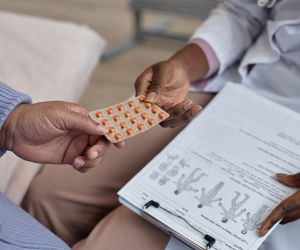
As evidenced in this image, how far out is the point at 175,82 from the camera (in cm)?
63

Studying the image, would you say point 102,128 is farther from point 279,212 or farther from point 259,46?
point 259,46

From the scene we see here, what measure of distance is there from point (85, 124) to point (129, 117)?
0.27 feet

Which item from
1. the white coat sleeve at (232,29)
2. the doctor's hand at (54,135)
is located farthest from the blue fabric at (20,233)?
the white coat sleeve at (232,29)

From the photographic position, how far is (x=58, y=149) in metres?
0.56

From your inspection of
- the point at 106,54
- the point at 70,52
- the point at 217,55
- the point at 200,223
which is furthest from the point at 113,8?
the point at 200,223

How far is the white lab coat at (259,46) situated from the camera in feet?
2.11

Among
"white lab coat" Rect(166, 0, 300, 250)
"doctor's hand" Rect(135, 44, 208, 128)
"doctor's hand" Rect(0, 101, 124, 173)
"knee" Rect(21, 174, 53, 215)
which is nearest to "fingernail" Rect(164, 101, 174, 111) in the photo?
"doctor's hand" Rect(135, 44, 208, 128)

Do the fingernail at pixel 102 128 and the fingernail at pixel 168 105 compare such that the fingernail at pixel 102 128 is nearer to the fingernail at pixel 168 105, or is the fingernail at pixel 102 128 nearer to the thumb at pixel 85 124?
the thumb at pixel 85 124

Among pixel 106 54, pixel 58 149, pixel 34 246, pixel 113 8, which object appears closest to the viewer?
pixel 34 246

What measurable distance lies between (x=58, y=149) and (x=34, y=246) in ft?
0.57

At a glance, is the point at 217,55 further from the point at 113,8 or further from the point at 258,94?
the point at 113,8

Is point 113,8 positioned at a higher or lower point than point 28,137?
lower

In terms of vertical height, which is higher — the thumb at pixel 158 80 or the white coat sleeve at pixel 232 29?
the white coat sleeve at pixel 232 29

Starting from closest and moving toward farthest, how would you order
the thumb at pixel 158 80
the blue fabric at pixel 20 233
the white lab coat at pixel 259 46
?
the blue fabric at pixel 20 233 < the thumb at pixel 158 80 < the white lab coat at pixel 259 46
